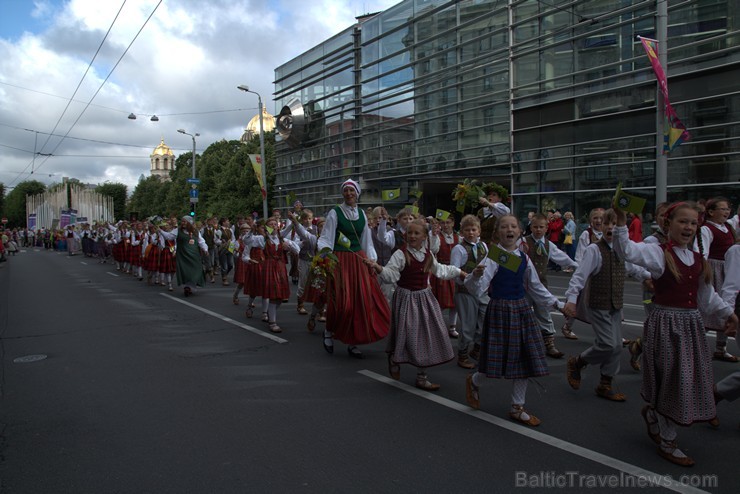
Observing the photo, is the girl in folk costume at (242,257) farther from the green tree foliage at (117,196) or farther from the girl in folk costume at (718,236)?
the green tree foliage at (117,196)

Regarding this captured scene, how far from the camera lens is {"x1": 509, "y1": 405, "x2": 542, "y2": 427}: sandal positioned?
4.29 metres

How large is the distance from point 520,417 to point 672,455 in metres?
1.10

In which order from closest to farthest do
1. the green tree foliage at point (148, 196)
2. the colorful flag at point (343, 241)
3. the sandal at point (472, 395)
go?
the sandal at point (472, 395) → the colorful flag at point (343, 241) → the green tree foliage at point (148, 196)

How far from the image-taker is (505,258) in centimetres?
431

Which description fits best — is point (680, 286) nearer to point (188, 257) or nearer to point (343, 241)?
point (343, 241)

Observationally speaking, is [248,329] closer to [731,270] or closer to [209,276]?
[731,270]

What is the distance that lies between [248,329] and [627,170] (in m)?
14.5

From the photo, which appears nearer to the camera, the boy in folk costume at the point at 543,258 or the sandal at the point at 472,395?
the sandal at the point at 472,395

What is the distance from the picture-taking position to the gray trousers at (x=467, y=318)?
6.29 metres

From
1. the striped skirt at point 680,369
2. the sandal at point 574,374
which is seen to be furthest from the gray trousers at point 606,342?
the striped skirt at point 680,369

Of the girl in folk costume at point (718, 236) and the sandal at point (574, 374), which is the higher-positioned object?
the girl in folk costume at point (718, 236)

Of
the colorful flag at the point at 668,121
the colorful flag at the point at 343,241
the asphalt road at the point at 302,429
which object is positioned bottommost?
the asphalt road at the point at 302,429

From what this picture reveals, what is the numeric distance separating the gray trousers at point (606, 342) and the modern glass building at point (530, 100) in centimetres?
1272

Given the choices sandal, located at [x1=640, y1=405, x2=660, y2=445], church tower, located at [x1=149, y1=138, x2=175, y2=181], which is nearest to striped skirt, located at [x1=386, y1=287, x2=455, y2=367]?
sandal, located at [x1=640, y1=405, x2=660, y2=445]
